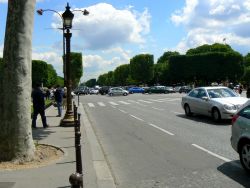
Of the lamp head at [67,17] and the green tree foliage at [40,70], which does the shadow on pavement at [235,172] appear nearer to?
the lamp head at [67,17]

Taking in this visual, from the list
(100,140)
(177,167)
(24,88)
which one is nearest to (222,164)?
(177,167)

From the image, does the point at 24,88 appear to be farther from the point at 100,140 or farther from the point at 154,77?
the point at 154,77

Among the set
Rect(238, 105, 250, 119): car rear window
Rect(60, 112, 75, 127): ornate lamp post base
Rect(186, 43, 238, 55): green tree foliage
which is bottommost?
Rect(60, 112, 75, 127): ornate lamp post base

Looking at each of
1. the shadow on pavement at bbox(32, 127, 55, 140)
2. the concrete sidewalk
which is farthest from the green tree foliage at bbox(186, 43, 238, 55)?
the concrete sidewalk

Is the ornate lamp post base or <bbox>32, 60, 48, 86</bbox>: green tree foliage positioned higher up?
<bbox>32, 60, 48, 86</bbox>: green tree foliage

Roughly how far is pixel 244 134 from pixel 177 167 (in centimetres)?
153

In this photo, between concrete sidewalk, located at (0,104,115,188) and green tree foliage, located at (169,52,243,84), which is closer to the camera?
concrete sidewalk, located at (0,104,115,188)

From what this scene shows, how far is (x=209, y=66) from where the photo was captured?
9462 cm

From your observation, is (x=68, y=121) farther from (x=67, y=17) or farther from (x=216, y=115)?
(x=216, y=115)

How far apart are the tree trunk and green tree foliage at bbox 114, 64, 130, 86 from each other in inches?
5854

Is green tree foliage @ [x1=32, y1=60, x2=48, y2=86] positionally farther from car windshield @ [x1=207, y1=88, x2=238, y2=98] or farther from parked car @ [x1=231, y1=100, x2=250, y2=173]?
parked car @ [x1=231, y1=100, x2=250, y2=173]

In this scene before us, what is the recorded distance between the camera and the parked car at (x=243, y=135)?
7.93 metres

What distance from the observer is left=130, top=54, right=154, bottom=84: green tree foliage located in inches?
4680

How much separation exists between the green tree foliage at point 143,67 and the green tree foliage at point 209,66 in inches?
790
